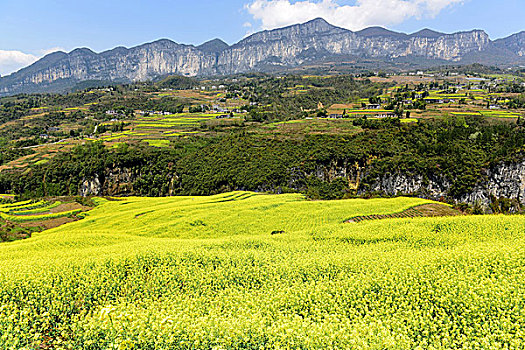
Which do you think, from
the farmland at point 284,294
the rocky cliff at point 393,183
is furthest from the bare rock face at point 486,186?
the farmland at point 284,294

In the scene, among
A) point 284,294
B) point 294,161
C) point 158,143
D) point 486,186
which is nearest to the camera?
point 284,294

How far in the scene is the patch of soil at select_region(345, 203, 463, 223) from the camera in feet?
94.5

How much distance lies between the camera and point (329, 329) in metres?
7.98

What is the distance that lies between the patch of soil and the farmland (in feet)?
27.0

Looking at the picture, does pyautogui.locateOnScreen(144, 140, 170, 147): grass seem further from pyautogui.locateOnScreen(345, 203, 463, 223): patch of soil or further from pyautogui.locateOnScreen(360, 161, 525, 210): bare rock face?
pyautogui.locateOnScreen(345, 203, 463, 223): patch of soil

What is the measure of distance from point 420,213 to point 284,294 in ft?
79.7

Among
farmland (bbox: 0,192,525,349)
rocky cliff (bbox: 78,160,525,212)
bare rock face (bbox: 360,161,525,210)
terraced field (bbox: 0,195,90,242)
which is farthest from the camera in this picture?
rocky cliff (bbox: 78,160,525,212)

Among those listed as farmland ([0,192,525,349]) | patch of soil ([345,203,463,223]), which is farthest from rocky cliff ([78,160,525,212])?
farmland ([0,192,525,349])

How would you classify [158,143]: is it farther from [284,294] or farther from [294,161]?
[284,294]

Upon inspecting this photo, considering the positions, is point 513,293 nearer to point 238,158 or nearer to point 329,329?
point 329,329

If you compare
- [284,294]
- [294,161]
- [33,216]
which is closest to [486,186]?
[294,161]

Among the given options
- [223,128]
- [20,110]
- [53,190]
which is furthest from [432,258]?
[20,110]

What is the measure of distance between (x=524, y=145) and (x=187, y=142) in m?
82.6

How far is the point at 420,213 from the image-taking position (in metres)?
29.9
